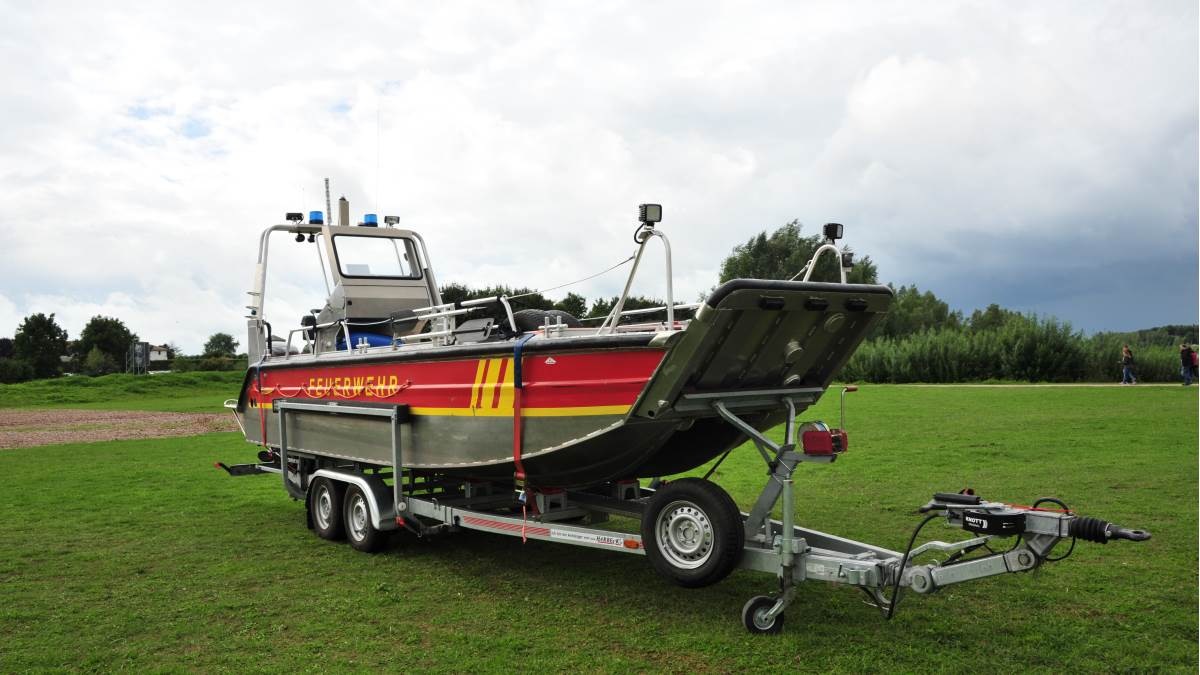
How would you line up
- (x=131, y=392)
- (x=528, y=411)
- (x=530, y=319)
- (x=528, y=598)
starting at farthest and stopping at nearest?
(x=131, y=392)
(x=530, y=319)
(x=528, y=598)
(x=528, y=411)

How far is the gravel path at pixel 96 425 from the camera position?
69.8 feet

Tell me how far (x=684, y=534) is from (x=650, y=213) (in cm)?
203

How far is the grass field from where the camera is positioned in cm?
547

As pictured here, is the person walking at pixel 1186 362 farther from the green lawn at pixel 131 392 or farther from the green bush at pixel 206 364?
the green bush at pixel 206 364

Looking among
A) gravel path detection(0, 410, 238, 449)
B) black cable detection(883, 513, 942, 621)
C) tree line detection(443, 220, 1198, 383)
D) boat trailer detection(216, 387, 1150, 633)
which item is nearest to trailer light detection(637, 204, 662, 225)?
boat trailer detection(216, 387, 1150, 633)

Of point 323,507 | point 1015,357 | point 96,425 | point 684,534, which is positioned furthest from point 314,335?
point 1015,357

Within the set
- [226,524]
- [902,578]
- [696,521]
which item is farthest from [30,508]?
[902,578]

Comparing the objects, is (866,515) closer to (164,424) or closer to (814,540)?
(814,540)

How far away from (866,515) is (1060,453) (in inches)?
238

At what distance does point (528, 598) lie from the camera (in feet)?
22.2

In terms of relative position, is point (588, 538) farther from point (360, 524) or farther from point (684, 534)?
point (360, 524)

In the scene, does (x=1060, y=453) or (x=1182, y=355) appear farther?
(x=1182, y=355)

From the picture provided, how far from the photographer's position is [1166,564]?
733 cm

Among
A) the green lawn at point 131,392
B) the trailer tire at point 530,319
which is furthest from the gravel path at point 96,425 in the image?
the trailer tire at point 530,319
